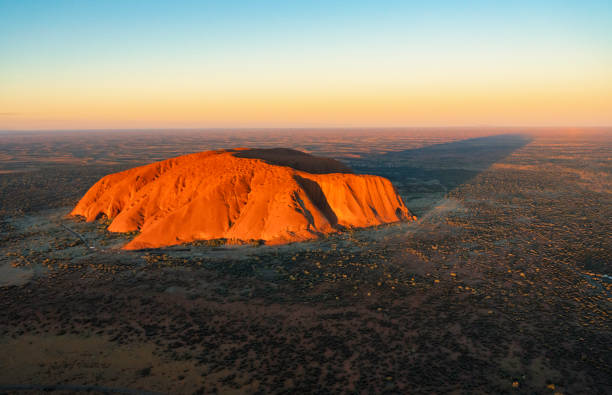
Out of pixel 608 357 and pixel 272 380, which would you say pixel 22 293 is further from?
pixel 608 357

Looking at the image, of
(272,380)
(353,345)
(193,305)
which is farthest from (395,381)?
(193,305)

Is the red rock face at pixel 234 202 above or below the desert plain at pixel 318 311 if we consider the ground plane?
above

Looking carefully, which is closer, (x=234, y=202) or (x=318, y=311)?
(x=318, y=311)

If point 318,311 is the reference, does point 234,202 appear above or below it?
above

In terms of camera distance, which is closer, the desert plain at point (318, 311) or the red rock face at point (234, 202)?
the desert plain at point (318, 311)
